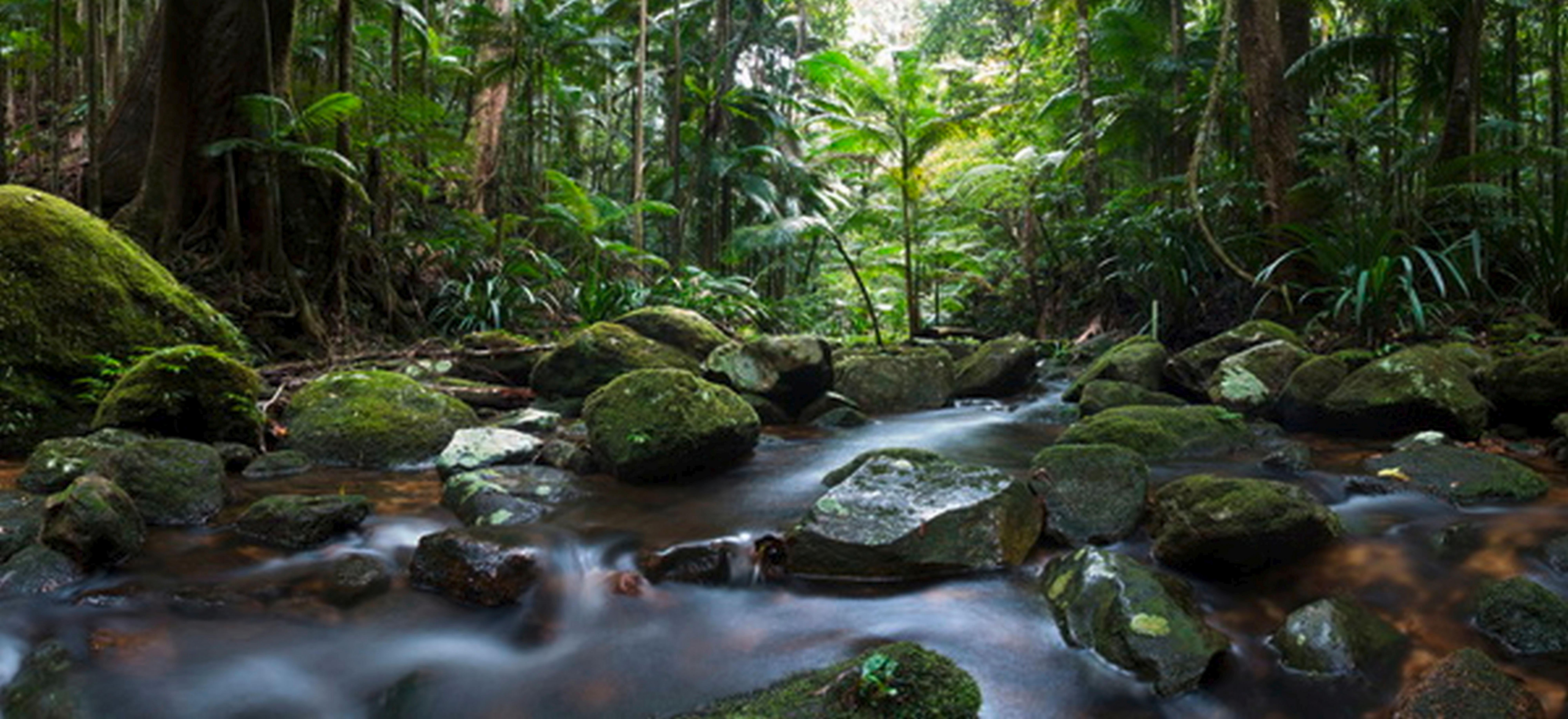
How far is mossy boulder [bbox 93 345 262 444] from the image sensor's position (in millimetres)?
4176

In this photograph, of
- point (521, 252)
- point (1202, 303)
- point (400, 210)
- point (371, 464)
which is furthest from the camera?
point (521, 252)

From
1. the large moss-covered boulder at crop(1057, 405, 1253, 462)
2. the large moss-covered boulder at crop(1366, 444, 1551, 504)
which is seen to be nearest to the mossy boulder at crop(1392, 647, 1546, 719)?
the large moss-covered boulder at crop(1366, 444, 1551, 504)

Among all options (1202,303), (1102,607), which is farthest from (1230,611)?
(1202,303)

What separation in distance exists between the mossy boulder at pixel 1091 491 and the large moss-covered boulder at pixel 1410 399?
6.82 ft

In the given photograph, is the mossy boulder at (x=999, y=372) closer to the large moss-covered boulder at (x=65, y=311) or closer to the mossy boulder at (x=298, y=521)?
the mossy boulder at (x=298, y=521)

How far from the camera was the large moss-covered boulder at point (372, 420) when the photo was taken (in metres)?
4.77

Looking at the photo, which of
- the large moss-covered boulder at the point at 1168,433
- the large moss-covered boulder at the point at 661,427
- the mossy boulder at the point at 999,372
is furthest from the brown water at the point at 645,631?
the mossy boulder at the point at 999,372

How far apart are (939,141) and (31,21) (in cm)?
1406

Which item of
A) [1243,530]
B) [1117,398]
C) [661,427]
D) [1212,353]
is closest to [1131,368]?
[1212,353]

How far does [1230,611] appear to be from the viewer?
2.73 m

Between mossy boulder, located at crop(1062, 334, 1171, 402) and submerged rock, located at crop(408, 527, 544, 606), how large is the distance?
16.3 ft

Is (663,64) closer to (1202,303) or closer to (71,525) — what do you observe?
(1202,303)

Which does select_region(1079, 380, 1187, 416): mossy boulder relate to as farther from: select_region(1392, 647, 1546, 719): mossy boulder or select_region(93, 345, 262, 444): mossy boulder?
select_region(93, 345, 262, 444): mossy boulder

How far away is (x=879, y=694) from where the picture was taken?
2.01 metres
